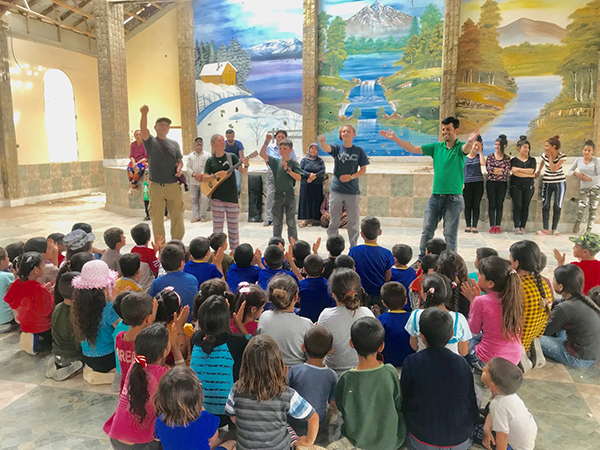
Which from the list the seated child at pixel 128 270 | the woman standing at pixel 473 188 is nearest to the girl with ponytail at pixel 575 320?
the seated child at pixel 128 270

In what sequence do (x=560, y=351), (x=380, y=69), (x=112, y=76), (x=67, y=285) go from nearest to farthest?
(x=67, y=285) → (x=560, y=351) → (x=112, y=76) → (x=380, y=69)

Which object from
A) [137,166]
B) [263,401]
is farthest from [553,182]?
[137,166]

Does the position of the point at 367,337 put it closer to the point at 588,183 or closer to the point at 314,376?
the point at 314,376

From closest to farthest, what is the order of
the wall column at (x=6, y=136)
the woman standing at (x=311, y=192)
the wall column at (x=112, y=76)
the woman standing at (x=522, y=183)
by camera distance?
the woman standing at (x=522, y=183), the woman standing at (x=311, y=192), the wall column at (x=112, y=76), the wall column at (x=6, y=136)

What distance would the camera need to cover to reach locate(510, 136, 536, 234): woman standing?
666 centimetres

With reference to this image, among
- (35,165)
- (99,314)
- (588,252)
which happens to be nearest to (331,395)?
(99,314)

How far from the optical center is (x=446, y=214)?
4734 mm

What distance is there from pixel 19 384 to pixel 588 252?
12.5 feet

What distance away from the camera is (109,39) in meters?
9.45

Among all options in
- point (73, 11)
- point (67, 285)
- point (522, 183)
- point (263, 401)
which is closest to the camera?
point (263, 401)

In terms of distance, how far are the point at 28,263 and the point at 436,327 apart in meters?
2.61

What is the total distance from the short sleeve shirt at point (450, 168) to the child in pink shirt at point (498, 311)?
6.93 feet

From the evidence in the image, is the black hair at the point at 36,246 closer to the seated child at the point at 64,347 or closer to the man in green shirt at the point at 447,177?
the seated child at the point at 64,347

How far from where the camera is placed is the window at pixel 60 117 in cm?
1162
